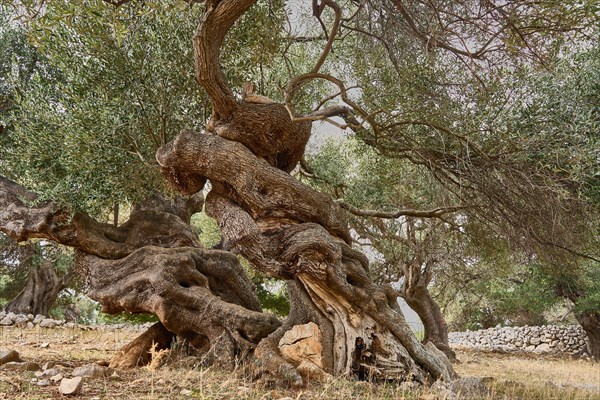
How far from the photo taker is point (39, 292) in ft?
71.2

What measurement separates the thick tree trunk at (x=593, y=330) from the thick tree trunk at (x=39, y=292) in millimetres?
24603

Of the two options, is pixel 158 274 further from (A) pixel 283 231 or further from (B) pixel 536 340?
(B) pixel 536 340

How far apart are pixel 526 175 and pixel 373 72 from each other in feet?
12.6

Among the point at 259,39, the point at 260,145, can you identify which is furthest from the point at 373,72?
the point at 260,145

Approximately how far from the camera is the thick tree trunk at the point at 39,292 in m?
21.2

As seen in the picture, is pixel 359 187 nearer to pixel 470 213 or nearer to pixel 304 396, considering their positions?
pixel 470 213

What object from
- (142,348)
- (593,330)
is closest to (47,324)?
(142,348)

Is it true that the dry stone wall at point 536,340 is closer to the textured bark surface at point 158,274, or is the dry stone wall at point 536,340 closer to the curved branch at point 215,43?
the textured bark surface at point 158,274

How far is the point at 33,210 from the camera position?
9.45 meters

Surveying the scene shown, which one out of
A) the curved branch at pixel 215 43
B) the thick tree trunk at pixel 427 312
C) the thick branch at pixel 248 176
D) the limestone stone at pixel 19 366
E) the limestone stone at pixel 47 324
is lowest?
the limestone stone at pixel 19 366

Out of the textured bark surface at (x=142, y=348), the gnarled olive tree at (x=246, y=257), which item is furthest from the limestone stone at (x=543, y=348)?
the textured bark surface at (x=142, y=348)

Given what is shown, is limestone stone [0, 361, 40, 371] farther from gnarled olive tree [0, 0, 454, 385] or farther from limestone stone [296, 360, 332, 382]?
limestone stone [296, 360, 332, 382]

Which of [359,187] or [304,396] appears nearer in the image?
[304,396]

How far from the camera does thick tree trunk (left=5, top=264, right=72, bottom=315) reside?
21.2 m
